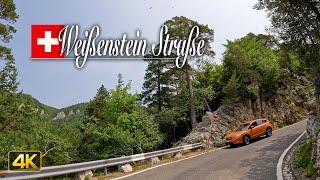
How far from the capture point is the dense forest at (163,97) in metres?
28.4

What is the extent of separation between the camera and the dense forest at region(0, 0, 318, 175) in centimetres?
2844

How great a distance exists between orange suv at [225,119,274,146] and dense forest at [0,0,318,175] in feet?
18.2

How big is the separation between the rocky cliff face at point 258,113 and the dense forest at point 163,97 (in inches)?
35.8

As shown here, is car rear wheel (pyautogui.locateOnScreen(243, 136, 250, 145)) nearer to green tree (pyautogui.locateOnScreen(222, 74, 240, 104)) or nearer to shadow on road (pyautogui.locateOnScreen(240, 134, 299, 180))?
shadow on road (pyautogui.locateOnScreen(240, 134, 299, 180))

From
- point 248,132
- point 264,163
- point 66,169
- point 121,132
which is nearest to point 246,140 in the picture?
point 248,132

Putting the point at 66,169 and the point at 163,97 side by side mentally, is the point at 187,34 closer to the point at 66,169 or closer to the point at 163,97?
the point at 163,97

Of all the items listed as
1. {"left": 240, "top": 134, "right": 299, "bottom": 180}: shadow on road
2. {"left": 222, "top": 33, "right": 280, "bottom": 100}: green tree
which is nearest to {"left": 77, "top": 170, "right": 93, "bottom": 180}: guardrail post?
{"left": 240, "top": 134, "right": 299, "bottom": 180}: shadow on road

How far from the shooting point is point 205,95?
41.0 meters

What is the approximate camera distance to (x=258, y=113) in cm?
4097

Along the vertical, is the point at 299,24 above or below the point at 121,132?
above

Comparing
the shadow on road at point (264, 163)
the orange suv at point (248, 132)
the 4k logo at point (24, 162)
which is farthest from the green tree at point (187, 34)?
the 4k logo at point (24, 162)

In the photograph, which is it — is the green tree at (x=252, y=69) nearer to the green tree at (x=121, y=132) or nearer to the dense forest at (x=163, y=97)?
the dense forest at (x=163, y=97)

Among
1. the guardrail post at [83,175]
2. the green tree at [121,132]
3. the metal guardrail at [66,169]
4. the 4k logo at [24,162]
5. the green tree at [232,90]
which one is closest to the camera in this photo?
the metal guardrail at [66,169]

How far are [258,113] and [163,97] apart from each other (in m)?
12.9
